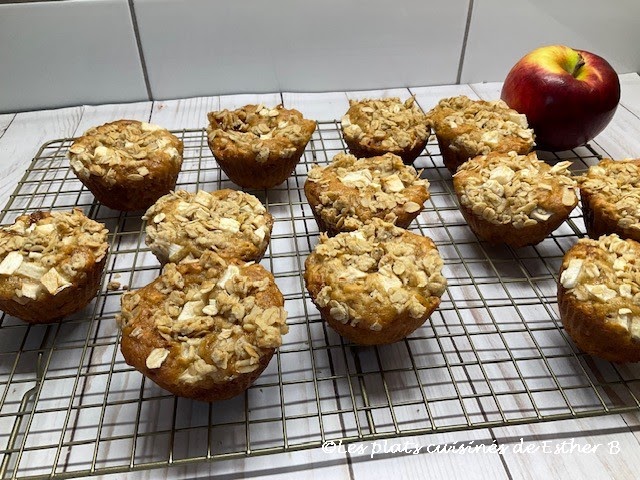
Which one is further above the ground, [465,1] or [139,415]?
[465,1]

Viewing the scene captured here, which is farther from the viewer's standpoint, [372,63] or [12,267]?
[372,63]

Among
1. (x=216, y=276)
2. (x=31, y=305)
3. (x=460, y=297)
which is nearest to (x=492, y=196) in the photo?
(x=460, y=297)

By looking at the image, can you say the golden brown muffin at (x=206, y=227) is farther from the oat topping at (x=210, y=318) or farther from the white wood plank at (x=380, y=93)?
the white wood plank at (x=380, y=93)

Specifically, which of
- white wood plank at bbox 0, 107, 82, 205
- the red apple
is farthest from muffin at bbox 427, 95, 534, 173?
white wood plank at bbox 0, 107, 82, 205

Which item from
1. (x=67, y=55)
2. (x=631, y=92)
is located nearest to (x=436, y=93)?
(x=631, y=92)

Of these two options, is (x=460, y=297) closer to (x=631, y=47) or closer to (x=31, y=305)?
(x=31, y=305)

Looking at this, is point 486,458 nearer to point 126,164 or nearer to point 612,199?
point 612,199

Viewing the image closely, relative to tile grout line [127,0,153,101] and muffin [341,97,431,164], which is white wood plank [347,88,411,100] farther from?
tile grout line [127,0,153,101]
